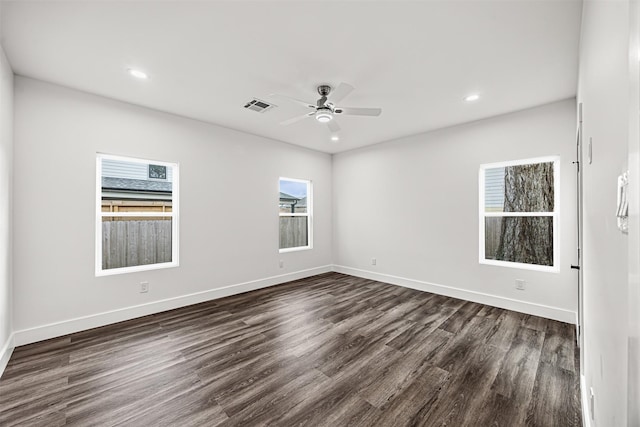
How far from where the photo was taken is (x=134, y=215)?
11.9 feet

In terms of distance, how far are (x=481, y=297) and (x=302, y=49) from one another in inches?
159

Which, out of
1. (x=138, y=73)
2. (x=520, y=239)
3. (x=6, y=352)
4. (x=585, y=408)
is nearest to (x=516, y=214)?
(x=520, y=239)

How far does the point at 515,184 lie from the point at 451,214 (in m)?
0.94

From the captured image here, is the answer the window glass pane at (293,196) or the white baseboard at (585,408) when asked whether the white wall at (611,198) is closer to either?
the white baseboard at (585,408)

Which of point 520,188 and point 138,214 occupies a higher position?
point 520,188

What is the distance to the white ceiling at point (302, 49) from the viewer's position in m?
1.94

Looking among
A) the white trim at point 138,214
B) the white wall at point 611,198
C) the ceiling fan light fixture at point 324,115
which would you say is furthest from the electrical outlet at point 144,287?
the white wall at point 611,198

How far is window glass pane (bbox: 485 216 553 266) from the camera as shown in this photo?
144 inches

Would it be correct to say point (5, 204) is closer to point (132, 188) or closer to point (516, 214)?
point (132, 188)

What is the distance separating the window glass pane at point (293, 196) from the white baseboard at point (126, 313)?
1391mm

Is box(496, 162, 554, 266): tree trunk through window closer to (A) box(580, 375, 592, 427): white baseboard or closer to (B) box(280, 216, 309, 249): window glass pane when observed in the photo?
(A) box(580, 375, 592, 427): white baseboard

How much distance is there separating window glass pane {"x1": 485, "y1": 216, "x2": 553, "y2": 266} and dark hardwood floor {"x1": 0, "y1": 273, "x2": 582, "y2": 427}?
816mm

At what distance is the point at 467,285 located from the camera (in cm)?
419

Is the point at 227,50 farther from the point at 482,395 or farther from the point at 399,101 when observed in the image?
the point at 482,395
